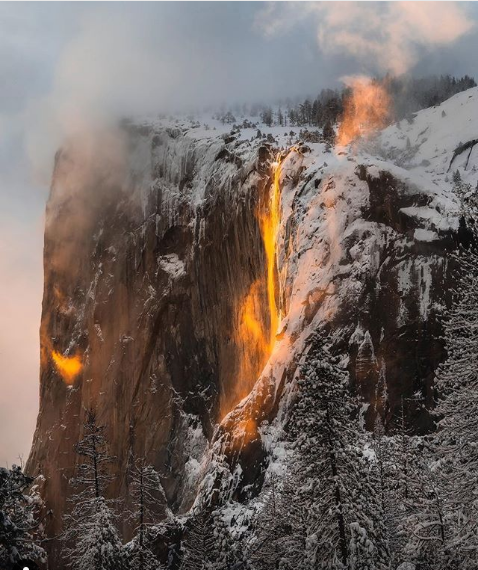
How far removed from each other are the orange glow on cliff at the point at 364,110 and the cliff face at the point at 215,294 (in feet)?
43.0

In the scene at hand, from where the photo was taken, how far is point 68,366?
79.4 meters

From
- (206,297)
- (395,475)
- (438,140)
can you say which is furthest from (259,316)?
(395,475)

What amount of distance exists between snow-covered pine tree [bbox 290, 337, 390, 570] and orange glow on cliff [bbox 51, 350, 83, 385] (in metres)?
58.3

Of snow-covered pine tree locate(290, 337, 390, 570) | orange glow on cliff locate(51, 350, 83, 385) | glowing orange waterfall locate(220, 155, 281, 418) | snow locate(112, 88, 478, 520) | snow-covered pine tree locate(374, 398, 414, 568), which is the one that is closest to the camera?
snow-covered pine tree locate(290, 337, 390, 570)

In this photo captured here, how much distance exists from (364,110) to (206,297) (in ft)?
143

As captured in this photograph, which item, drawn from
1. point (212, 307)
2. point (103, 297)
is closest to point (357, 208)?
point (212, 307)

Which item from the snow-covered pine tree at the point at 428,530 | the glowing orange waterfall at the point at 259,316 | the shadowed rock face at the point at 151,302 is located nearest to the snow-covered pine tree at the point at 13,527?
the snow-covered pine tree at the point at 428,530

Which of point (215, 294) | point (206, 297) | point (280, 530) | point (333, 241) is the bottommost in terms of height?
point (280, 530)

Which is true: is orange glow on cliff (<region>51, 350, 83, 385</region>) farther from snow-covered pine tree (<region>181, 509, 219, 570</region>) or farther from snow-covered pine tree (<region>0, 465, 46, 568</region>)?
snow-covered pine tree (<region>0, 465, 46, 568</region>)

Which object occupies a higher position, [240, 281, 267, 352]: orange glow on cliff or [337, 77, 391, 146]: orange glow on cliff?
[337, 77, 391, 146]: orange glow on cliff

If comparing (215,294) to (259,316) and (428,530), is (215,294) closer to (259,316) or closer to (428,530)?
(259,316)

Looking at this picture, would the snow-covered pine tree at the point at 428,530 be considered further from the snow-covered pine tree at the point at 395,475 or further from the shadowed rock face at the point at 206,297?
the shadowed rock face at the point at 206,297

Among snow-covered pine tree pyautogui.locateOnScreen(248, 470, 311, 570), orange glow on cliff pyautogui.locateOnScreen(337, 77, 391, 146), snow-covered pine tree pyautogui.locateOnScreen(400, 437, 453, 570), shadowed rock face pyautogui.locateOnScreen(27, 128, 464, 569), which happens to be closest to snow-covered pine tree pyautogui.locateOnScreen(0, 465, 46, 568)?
snow-covered pine tree pyautogui.locateOnScreen(248, 470, 311, 570)

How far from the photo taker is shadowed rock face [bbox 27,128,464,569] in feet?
128
